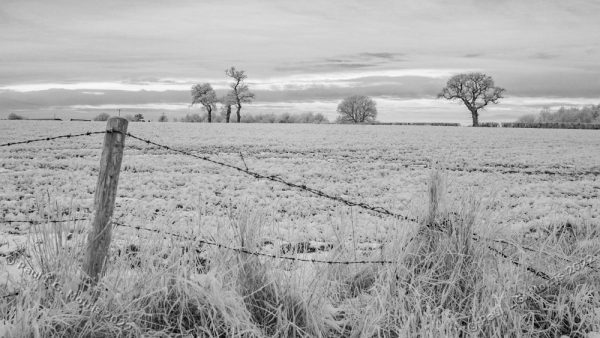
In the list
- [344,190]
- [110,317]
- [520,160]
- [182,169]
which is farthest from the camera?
[520,160]

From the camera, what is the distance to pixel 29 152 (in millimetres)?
19797

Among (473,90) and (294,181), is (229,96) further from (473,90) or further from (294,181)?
(294,181)

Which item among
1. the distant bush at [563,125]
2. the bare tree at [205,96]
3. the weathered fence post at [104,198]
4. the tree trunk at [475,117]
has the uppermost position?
the bare tree at [205,96]

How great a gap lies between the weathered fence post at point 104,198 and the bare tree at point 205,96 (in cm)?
10321

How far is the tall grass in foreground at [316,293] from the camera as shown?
345 centimetres

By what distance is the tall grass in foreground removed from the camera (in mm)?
3445

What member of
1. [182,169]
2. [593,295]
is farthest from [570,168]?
[593,295]

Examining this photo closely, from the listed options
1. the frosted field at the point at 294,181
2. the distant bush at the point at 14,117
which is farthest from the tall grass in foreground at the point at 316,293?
the distant bush at the point at 14,117

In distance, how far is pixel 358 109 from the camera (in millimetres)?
112562

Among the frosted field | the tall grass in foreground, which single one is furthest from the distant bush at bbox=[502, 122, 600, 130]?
the tall grass in foreground

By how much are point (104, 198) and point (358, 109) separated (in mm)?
110602

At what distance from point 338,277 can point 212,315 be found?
112 cm

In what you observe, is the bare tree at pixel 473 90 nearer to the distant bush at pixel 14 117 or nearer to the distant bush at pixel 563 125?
the distant bush at pixel 563 125

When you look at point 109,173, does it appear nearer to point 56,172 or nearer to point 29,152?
point 56,172
